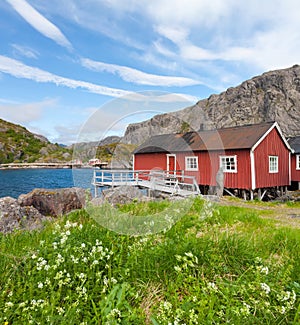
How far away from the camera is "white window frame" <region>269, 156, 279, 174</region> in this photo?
18875 millimetres

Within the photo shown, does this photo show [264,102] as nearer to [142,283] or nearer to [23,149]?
[23,149]

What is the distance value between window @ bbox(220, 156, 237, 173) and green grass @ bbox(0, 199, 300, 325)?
15.3 m

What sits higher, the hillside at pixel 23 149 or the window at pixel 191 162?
the hillside at pixel 23 149

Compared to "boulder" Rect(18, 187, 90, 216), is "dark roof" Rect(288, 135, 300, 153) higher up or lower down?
higher up

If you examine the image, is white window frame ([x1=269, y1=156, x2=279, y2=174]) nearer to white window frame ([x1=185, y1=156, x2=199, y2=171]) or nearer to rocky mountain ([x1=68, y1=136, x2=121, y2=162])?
white window frame ([x1=185, y1=156, x2=199, y2=171])

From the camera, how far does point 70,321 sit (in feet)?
6.64

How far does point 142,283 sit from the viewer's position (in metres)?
2.61

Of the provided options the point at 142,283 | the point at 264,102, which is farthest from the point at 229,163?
the point at 264,102

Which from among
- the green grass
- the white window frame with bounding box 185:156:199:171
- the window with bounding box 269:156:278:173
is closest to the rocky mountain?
the green grass

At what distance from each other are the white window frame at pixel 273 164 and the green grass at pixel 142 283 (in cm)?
1716

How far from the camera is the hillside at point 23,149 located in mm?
93312

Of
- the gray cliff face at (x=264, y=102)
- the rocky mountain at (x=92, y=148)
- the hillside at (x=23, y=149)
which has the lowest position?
the rocky mountain at (x=92, y=148)

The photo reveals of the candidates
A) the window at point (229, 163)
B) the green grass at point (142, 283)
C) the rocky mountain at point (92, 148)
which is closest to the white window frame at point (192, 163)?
the window at point (229, 163)

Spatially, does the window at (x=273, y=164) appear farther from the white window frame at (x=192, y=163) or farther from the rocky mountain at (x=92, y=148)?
the rocky mountain at (x=92, y=148)
